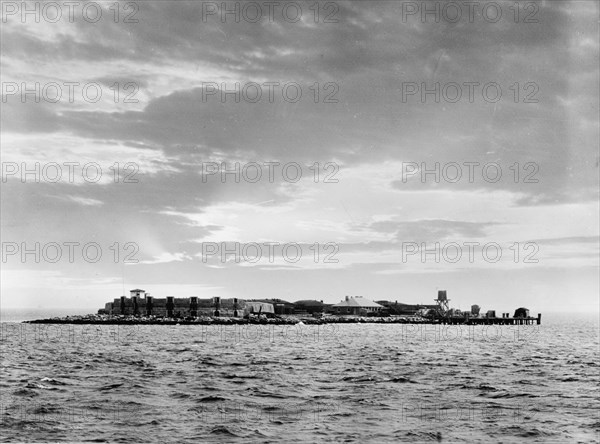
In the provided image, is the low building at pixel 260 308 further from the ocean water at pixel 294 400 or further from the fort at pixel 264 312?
the ocean water at pixel 294 400

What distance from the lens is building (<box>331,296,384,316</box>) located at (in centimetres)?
18038

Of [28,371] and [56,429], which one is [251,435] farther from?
[28,371]

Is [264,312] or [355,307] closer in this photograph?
[264,312]

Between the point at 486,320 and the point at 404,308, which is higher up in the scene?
the point at 404,308

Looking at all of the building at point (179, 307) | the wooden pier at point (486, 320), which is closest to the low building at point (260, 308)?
the building at point (179, 307)

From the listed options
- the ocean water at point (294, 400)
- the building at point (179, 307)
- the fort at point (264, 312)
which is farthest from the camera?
the building at point (179, 307)

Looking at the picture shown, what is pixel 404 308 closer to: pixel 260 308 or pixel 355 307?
pixel 355 307

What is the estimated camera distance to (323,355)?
5025 cm

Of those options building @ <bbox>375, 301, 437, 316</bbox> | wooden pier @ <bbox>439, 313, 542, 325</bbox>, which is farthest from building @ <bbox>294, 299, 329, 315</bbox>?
wooden pier @ <bbox>439, 313, 542, 325</bbox>

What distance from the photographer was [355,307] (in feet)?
594

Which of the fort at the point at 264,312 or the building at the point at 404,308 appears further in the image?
the building at the point at 404,308

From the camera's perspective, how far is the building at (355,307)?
18038 centimetres

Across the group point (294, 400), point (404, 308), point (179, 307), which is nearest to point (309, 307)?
point (404, 308)

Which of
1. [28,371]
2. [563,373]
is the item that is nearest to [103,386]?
[28,371]
